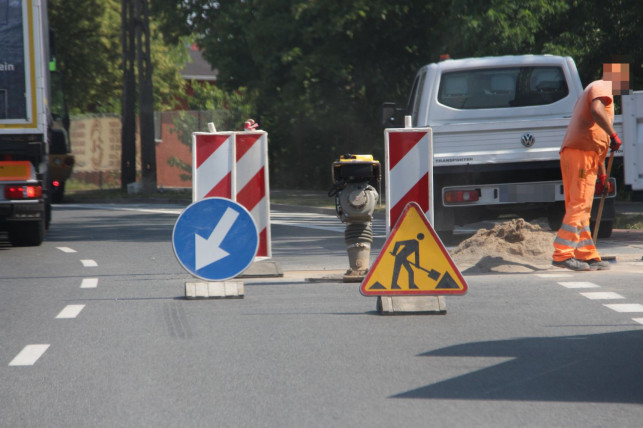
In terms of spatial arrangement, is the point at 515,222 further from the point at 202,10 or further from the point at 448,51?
the point at 202,10

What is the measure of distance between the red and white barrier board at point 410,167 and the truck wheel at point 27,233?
7401 mm

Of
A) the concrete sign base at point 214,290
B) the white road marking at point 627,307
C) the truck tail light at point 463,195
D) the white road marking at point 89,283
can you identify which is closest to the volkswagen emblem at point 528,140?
the truck tail light at point 463,195

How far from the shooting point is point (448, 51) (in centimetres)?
2538

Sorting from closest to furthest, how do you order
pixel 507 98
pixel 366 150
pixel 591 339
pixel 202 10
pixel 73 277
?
pixel 591 339 → pixel 73 277 → pixel 507 98 → pixel 366 150 → pixel 202 10

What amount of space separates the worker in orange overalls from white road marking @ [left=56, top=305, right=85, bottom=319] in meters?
4.44

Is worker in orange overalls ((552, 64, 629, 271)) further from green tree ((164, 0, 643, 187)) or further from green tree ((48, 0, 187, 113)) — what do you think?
green tree ((48, 0, 187, 113))

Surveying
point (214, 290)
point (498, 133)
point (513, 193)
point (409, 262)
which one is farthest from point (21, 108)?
point (409, 262)

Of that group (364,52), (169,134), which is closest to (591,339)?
(364,52)

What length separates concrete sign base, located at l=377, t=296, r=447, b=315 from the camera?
8.12 metres

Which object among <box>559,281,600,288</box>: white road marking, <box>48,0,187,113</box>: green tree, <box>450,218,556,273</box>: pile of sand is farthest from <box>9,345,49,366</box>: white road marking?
<box>48,0,187,113</box>: green tree

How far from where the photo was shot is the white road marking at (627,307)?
8.16m

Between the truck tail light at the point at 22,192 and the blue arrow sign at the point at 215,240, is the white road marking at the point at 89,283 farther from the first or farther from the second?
the truck tail light at the point at 22,192

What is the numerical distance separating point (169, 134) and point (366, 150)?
11137 millimetres

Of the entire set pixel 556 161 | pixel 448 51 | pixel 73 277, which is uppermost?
pixel 448 51
